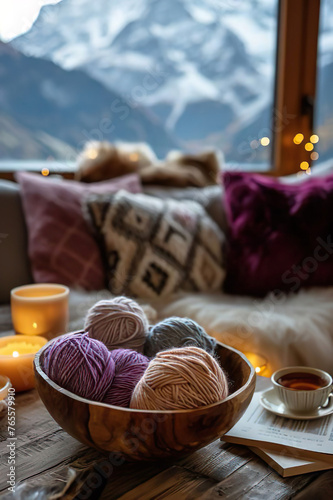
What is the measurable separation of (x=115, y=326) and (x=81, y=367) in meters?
0.11

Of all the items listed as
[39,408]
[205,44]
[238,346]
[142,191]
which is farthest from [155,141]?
[39,408]

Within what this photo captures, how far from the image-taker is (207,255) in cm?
152

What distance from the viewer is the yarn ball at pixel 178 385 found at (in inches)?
20.4

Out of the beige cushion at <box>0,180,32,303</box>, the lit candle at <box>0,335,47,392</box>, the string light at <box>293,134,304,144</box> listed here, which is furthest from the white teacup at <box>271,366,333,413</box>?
the string light at <box>293,134,304,144</box>

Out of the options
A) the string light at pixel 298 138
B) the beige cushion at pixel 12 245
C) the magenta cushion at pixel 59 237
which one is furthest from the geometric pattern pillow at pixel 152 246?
the string light at pixel 298 138

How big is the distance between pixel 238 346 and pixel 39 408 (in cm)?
60

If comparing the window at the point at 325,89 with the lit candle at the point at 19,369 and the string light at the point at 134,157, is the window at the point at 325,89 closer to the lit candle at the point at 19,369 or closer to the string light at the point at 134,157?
the string light at the point at 134,157

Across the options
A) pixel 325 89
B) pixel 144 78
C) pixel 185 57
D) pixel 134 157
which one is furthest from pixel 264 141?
pixel 134 157

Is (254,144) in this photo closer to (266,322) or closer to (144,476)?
(266,322)

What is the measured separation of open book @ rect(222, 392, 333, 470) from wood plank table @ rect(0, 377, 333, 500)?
18mm

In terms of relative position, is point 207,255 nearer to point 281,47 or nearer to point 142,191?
point 142,191

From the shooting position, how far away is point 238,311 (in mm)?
1305

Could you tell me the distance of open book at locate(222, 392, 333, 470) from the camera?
597 mm

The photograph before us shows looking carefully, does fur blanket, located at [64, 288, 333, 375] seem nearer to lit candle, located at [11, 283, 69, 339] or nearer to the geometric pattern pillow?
the geometric pattern pillow
